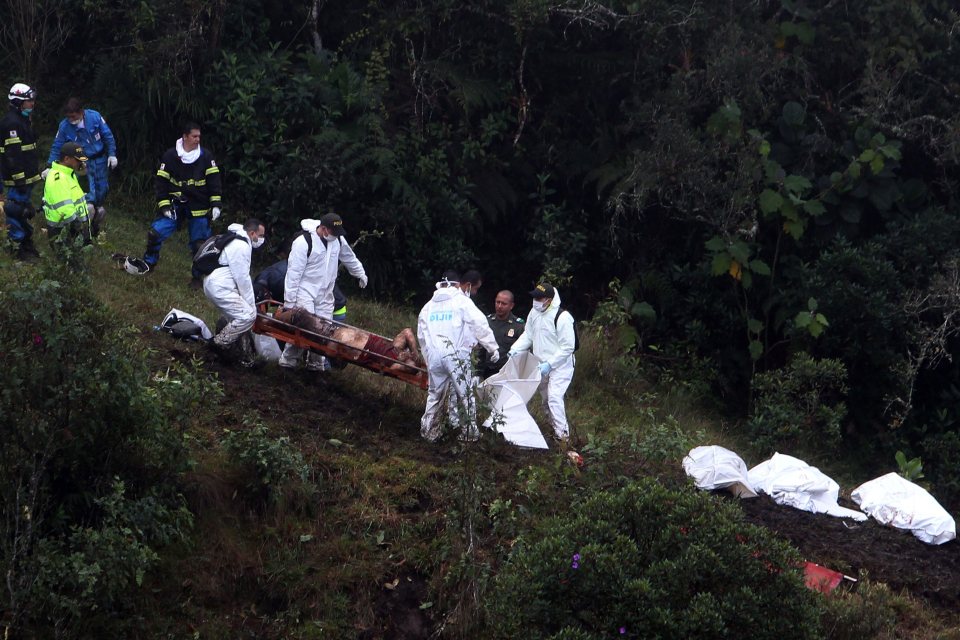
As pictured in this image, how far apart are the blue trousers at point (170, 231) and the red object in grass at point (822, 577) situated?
7.23 meters

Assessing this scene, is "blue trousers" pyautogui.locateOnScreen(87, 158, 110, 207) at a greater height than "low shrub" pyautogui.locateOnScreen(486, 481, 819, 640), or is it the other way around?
"blue trousers" pyautogui.locateOnScreen(87, 158, 110, 207)

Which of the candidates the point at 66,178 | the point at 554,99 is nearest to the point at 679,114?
the point at 554,99

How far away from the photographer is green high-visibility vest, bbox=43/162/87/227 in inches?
435

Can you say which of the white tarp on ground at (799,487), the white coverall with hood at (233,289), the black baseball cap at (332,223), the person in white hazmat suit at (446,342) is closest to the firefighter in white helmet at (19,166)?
the white coverall with hood at (233,289)

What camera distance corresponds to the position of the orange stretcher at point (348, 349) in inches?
390

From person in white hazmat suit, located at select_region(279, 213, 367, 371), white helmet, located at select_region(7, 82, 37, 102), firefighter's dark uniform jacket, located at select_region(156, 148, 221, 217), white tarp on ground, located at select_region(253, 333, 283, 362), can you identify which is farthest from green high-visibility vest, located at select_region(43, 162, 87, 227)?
person in white hazmat suit, located at select_region(279, 213, 367, 371)

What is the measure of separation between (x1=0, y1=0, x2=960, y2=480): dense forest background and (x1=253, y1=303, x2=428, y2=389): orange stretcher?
485 cm

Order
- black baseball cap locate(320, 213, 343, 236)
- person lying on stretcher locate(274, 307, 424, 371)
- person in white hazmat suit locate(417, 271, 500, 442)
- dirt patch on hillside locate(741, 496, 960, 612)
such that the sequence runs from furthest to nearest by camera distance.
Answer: black baseball cap locate(320, 213, 343, 236) < person lying on stretcher locate(274, 307, 424, 371) < person in white hazmat suit locate(417, 271, 500, 442) < dirt patch on hillside locate(741, 496, 960, 612)

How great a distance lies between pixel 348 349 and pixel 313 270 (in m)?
1.07

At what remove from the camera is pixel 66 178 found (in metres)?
11.1

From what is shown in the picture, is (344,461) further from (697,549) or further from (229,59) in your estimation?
(229,59)

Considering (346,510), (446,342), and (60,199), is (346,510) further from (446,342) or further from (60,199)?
(60,199)

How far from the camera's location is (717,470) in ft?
33.3

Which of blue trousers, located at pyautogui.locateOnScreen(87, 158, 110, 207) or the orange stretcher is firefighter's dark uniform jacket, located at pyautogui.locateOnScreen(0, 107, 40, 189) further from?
the orange stretcher
